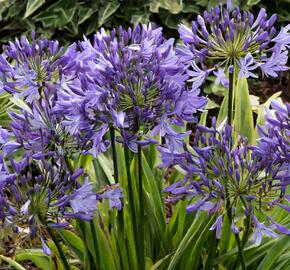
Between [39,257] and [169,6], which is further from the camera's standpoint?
[169,6]

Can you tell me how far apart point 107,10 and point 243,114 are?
2.06m

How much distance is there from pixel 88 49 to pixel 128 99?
0.20m

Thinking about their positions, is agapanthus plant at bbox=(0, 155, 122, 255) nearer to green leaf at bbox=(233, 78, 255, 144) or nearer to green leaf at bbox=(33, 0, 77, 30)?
green leaf at bbox=(233, 78, 255, 144)

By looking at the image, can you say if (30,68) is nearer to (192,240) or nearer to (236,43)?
(236,43)

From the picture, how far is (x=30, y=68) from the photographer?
1.52 m

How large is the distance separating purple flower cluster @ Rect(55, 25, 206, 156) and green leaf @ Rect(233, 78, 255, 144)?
79 centimetres

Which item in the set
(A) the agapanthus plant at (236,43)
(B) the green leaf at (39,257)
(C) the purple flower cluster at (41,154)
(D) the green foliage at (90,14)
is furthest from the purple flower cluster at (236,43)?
(D) the green foliage at (90,14)

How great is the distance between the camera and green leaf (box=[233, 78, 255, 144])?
222cm

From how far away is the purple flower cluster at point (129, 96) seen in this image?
1394 mm

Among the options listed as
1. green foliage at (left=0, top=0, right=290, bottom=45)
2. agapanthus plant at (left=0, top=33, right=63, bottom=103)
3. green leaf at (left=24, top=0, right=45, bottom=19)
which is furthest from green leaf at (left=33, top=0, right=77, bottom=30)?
agapanthus plant at (left=0, top=33, right=63, bottom=103)

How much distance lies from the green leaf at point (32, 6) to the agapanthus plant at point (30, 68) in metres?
2.65

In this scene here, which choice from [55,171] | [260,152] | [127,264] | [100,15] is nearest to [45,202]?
[55,171]

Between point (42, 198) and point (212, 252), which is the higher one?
point (42, 198)

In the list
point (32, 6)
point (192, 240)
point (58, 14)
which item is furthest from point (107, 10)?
point (192, 240)
